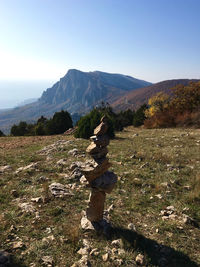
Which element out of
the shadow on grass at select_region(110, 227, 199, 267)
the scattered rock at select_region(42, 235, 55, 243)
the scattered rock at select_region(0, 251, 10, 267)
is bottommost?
the shadow on grass at select_region(110, 227, 199, 267)

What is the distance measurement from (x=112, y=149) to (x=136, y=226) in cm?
863

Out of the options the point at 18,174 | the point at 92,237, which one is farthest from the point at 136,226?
the point at 18,174

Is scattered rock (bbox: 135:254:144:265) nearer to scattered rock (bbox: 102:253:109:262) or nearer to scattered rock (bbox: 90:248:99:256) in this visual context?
scattered rock (bbox: 102:253:109:262)

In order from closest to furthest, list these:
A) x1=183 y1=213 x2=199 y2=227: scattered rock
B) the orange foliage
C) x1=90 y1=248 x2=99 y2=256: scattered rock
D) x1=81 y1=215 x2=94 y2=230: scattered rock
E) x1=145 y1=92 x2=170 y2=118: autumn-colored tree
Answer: x1=90 y1=248 x2=99 y2=256: scattered rock
x1=81 y1=215 x2=94 y2=230: scattered rock
x1=183 y1=213 x2=199 y2=227: scattered rock
the orange foliage
x1=145 y1=92 x2=170 y2=118: autumn-colored tree

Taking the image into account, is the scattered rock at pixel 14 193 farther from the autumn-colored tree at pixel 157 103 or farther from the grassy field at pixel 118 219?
the autumn-colored tree at pixel 157 103

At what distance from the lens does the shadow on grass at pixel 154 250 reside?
400 centimetres

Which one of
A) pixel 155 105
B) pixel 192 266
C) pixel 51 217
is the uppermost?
pixel 155 105

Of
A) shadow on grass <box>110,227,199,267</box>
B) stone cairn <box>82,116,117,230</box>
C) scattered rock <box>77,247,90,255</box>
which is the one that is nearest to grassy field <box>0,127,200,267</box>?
shadow on grass <box>110,227,199,267</box>

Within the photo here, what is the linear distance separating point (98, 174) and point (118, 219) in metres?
1.81

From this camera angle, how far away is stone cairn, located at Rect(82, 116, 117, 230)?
4605 mm

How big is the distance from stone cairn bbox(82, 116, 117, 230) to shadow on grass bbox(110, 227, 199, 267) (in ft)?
2.29

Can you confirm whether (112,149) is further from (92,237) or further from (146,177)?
(92,237)

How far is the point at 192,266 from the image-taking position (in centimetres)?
391

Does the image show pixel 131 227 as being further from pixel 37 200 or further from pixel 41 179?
pixel 41 179
